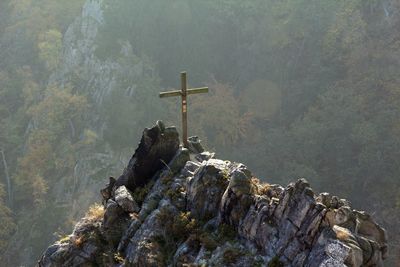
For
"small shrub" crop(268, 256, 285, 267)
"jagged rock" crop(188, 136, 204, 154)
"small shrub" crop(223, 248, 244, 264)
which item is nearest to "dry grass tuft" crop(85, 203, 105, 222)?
"jagged rock" crop(188, 136, 204, 154)

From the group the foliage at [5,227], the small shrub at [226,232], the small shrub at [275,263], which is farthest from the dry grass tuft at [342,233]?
the foliage at [5,227]

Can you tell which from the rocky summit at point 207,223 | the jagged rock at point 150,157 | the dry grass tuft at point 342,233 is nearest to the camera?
the dry grass tuft at point 342,233

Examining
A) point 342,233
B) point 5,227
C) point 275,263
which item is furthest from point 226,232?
point 5,227

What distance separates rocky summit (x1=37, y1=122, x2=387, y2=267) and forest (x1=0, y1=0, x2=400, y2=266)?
23403 mm

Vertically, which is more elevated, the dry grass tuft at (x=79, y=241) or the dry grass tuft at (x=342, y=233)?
the dry grass tuft at (x=342, y=233)

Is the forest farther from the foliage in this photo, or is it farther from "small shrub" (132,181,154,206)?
"small shrub" (132,181,154,206)

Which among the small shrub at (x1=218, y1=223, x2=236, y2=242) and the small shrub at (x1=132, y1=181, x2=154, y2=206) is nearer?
the small shrub at (x1=218, y1=223, x2=236, y2=242)

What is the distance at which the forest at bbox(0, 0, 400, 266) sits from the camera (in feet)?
119

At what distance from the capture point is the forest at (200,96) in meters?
36.2

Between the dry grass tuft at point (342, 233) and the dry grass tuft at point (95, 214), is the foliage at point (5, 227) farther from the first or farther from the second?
the dry grass tuft at point (342, 233)

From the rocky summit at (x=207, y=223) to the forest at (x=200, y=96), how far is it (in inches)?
921

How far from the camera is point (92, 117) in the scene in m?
43.1

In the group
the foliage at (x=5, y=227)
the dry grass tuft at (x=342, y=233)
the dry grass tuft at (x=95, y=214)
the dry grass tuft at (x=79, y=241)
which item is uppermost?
the dry grass tuft at (x=342, y=233)

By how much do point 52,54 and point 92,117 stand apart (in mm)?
9511
